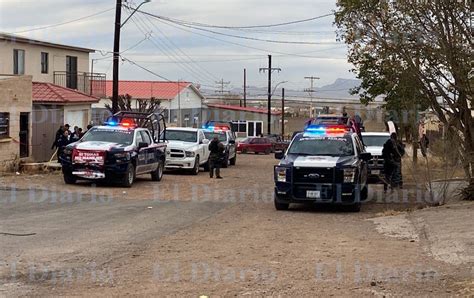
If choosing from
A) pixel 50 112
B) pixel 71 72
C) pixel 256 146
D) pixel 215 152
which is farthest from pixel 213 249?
pixel 256 146

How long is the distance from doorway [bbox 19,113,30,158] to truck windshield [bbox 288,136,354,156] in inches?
543

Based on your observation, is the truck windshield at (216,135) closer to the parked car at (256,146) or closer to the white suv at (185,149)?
the white suv at (185,149)

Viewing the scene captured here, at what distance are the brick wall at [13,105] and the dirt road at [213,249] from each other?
6849 millimetres

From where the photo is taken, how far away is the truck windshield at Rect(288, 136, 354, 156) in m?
16.5

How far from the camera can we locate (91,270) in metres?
8.76

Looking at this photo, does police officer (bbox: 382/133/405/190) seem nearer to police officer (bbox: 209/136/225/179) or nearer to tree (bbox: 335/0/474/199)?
tree (bbox: 335/0/474/199)

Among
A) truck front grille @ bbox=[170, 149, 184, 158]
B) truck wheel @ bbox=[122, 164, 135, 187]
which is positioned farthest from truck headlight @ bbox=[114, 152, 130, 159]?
truck front grille @ bbox=[170, 149, 184, 158]

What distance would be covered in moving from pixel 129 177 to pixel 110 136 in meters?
1.51

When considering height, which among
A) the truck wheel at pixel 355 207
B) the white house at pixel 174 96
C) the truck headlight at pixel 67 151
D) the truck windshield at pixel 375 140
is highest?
the white house at pixel 174 96

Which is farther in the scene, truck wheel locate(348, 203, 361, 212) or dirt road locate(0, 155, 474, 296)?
truck wheel locate(348, 203, 361, 212)

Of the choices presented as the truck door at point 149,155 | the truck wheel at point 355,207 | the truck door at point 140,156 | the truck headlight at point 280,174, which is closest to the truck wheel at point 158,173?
the truck door at point 149,155

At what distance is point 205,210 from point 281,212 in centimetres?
169

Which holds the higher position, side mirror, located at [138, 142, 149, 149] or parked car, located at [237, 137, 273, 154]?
side mirror, located at [138, 142, 149, 149]

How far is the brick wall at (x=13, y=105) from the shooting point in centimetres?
2433
